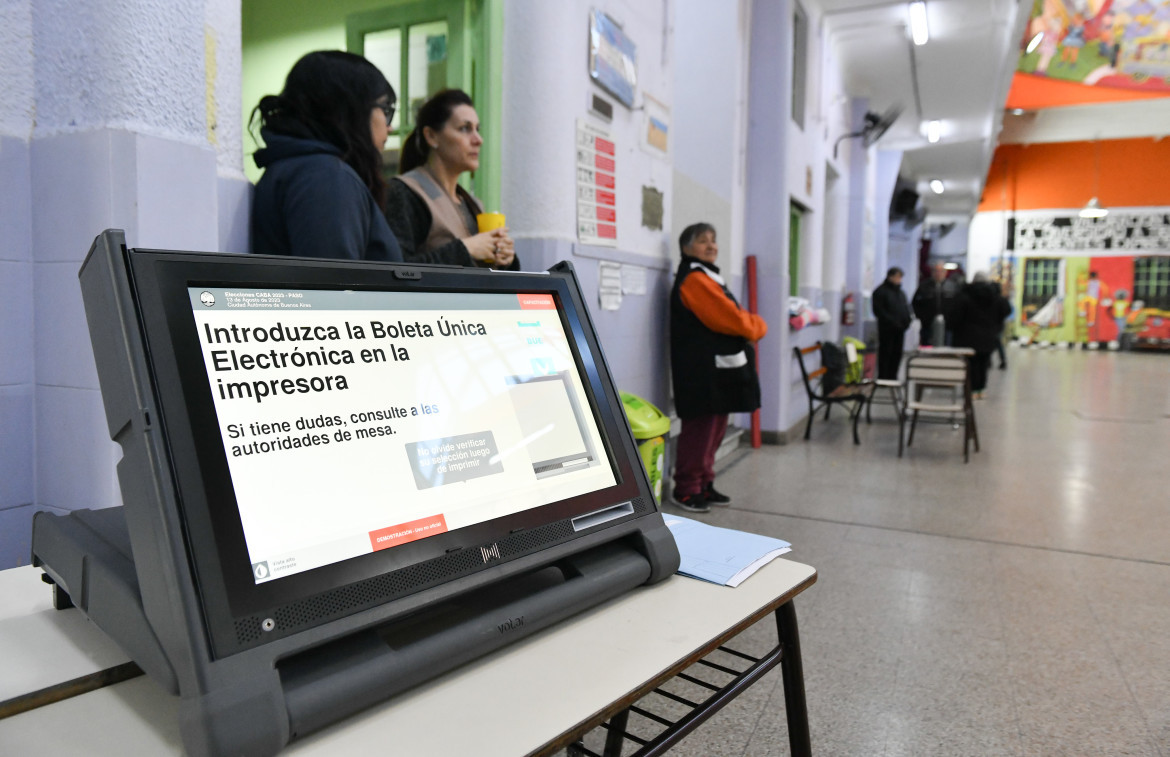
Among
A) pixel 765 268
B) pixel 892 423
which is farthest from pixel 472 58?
pixel 892 423

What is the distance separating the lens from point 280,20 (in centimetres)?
371

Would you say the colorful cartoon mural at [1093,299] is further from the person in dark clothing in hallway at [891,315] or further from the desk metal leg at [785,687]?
the desk metal leg at [785,687]

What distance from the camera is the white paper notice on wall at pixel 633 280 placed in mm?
3414

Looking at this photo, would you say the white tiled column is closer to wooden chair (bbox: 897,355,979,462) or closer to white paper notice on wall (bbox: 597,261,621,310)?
white paper notice on wall (bbox: 597,261,621,310)

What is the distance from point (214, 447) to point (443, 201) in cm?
166

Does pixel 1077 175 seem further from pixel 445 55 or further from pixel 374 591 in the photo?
pixel 374 591

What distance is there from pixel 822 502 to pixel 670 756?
247 centimetres

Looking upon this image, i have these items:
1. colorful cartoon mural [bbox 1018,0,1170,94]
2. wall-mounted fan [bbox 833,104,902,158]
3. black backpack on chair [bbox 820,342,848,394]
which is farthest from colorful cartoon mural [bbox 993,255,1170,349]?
black backpack on chair [bbox 820,342,848,394]

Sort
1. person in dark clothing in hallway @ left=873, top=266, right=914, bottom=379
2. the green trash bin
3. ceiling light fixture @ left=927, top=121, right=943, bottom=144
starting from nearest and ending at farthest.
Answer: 1. the green trash bin
2. person in dark clothing in hallway @ left=873, top=266, right=914, bottom=379
3. ceiling light fixture @ left=927, top=121, right=943, bottom=144

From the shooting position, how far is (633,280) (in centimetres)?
351

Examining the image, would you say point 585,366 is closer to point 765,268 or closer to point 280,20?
point 280,20

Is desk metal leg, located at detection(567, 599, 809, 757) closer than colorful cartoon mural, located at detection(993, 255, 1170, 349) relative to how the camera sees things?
Yes

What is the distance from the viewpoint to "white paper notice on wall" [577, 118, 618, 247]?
2.95 meters

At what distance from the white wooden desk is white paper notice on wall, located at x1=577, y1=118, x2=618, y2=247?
7.49 ft
